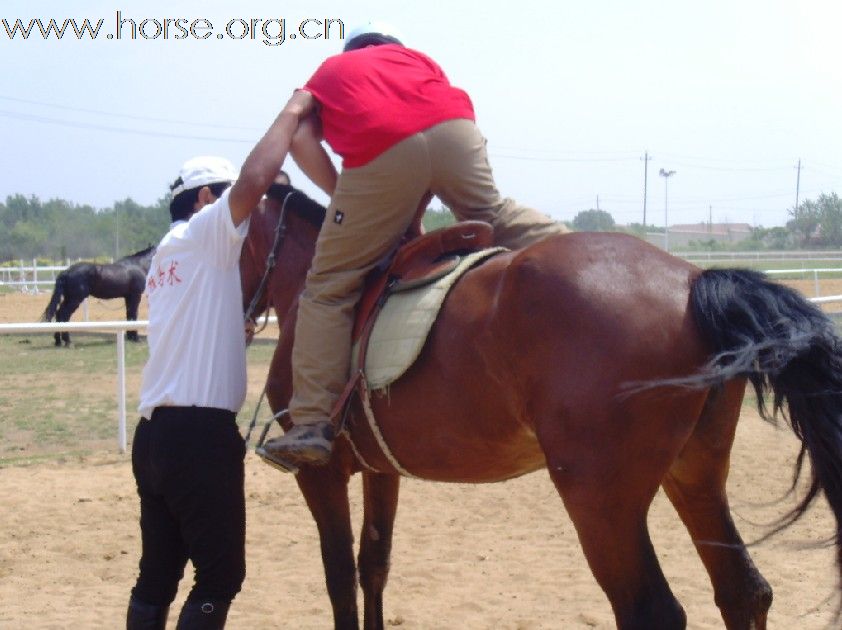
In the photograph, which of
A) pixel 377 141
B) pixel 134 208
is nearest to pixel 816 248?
pixel 377 141

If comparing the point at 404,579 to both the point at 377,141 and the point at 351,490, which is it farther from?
the point at 377,141

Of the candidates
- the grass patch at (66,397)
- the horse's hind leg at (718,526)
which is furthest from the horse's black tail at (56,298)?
the horse's hind leg at (718,526)

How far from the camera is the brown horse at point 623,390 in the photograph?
320 cm

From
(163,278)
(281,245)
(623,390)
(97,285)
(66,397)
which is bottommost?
(66,397)

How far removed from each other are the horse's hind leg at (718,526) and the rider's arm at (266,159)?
175 cm

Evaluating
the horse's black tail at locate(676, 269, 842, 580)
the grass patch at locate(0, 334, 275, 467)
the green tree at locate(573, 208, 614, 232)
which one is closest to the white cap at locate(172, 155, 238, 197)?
the horse's black tail at locate(676, 269, 842, 580)

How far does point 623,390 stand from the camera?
125 inches

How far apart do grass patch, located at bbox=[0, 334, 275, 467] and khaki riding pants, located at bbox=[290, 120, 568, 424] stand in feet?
19.0

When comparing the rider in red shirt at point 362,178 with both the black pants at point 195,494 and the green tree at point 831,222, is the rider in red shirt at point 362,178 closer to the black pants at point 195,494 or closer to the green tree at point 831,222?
the black pants at point 195,494

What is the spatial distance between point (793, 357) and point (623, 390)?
550mm

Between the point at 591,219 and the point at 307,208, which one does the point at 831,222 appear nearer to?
the point at 591,219

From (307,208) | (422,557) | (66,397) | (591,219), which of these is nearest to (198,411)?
(307,208)

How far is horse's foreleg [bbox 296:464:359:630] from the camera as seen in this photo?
4309mm

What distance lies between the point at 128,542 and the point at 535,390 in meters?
4.26
